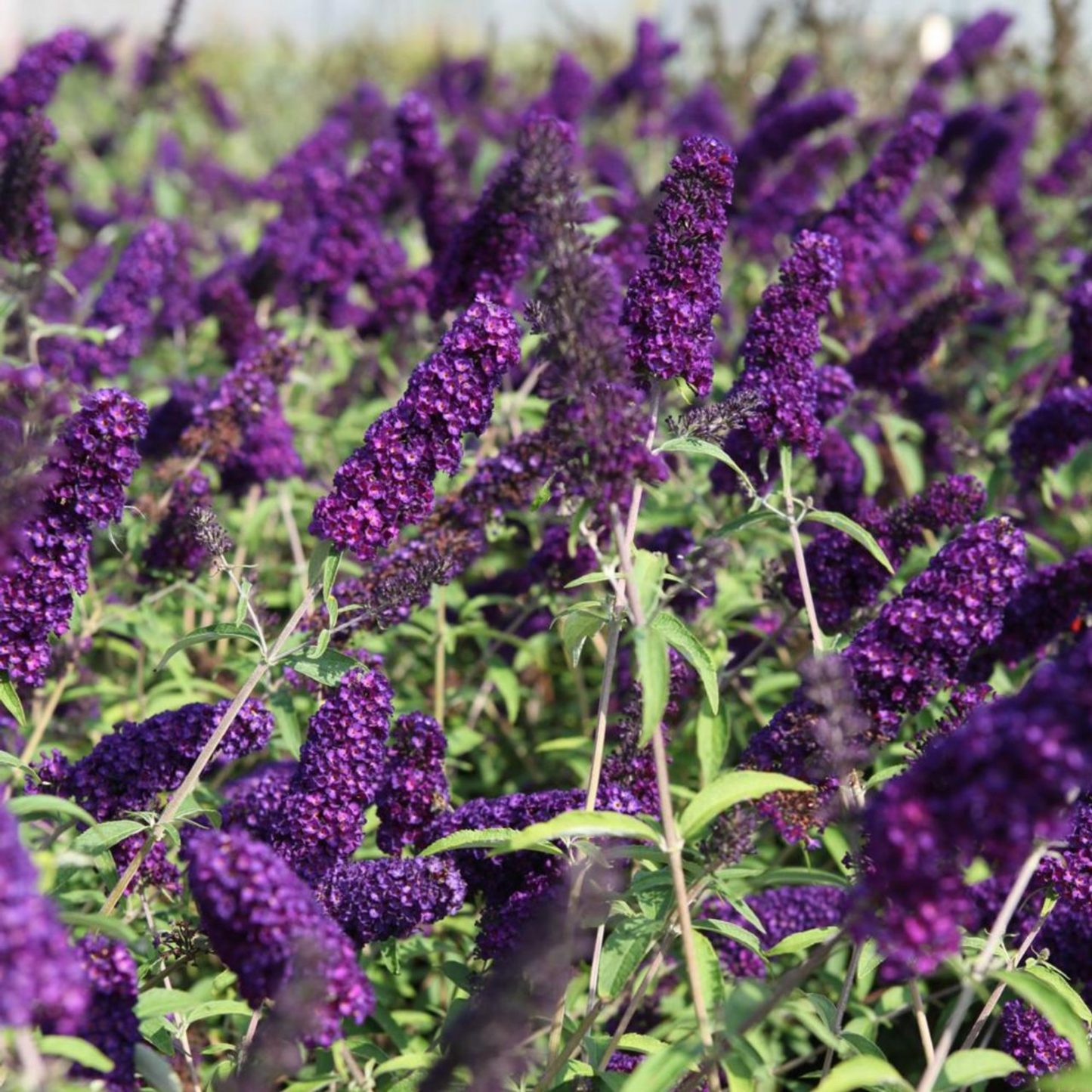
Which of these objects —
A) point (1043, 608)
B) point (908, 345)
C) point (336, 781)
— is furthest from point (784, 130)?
point (336, 781)

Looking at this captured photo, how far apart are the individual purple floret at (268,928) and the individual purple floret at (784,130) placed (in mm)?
6695

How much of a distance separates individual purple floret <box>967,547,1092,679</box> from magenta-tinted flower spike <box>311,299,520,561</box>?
2.08m

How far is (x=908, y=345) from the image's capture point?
614 cm

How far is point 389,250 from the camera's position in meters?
7.51

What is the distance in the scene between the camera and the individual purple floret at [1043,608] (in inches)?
178

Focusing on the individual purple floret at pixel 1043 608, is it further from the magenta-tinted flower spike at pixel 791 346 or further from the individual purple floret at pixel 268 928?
the individual purple floret at pixel 268 928

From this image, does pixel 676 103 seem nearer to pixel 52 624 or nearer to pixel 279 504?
pixel 279 504

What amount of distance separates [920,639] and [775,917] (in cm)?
130

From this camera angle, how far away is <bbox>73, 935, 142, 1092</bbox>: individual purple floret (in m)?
2.68

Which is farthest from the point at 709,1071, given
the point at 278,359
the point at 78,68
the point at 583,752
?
the point at 78,68

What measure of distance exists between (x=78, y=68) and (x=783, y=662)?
11.3 m

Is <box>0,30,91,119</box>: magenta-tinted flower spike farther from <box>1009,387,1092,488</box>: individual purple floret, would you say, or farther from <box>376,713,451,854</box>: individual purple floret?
<box>1009,387,1092,488</box>: individual purple floret

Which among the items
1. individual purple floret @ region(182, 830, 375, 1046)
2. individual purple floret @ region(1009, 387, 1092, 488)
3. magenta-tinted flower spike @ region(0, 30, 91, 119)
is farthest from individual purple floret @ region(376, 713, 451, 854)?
magenta-tinted flower spike @ region(0, 30, 91, 119)

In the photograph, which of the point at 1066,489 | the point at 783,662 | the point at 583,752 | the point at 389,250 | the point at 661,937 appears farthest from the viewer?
the point at 389,250
